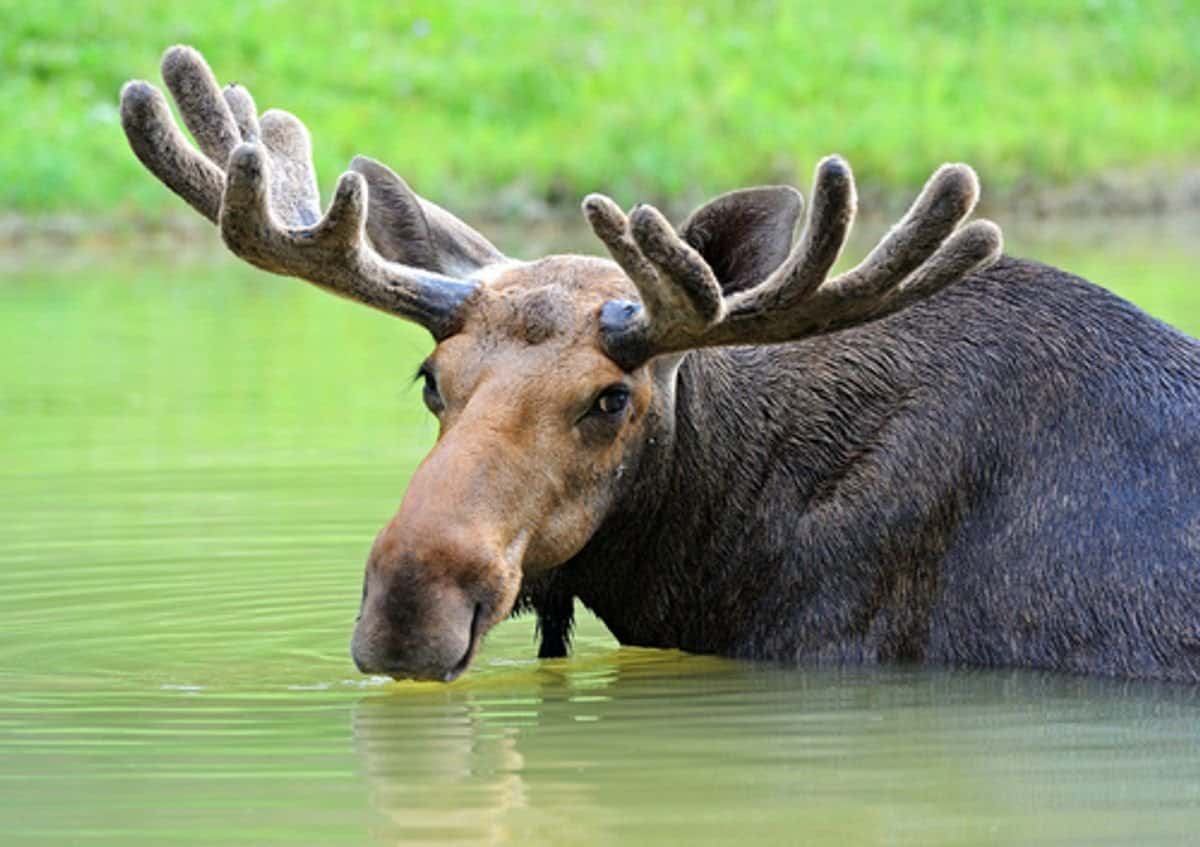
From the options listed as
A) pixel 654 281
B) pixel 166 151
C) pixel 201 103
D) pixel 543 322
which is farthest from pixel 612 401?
pixel 201 103

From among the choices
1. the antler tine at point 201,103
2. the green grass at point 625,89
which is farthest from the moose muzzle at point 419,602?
the green grass at point 625,89

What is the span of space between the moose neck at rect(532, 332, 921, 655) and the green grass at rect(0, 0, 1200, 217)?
63.7 ft

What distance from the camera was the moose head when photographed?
20.8 feet

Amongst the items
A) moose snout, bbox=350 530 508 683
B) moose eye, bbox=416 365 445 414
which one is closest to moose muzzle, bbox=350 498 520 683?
moose snout, bbox=350 530 508 683

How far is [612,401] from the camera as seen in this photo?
6.85m

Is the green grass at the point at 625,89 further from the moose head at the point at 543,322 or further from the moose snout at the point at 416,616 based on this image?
the moose snout at the point at 416,616

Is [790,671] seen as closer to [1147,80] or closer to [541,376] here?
[541,376]

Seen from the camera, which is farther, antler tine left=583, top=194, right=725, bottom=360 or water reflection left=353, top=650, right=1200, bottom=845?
antler tine left=583, top=194, right=725, bottom=360

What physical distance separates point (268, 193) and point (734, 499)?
1.50 meters

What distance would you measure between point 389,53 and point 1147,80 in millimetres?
8988

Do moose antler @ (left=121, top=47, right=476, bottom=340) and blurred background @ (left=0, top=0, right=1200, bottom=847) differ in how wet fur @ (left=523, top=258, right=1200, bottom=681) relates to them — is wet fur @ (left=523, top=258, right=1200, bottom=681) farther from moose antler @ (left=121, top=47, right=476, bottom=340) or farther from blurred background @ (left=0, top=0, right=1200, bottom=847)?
moose antler @ (left=121, top=47, right=476, bottom=340)

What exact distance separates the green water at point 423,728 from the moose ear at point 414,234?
111 centimetres

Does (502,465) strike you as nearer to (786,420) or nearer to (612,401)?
(612,401)

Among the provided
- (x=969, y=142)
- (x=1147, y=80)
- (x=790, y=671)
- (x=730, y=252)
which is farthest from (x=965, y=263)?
(x=1147, y=80)
